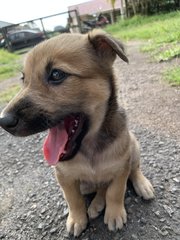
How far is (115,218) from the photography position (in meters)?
2.79

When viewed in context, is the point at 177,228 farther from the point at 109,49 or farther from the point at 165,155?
the point at 109,49

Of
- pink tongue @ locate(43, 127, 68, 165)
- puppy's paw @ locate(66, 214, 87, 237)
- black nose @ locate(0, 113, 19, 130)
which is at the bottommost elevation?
A: puppy's paw @ locate(66, 214, 87, 237)

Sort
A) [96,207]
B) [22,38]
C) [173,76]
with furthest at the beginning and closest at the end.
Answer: [22,38]
[173,76]
[96,207]

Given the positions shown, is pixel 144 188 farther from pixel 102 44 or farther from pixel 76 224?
pixel 102 44

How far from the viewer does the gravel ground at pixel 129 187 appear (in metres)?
2.82

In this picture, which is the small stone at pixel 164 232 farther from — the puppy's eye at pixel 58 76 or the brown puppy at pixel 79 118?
the puppy's eye at pixel 58 76

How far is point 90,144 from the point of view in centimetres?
272

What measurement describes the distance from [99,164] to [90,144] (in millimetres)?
165

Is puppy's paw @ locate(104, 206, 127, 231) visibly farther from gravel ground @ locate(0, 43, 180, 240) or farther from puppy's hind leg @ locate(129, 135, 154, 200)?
puppy's hind leg @ locate(129, 135, 154, 200)

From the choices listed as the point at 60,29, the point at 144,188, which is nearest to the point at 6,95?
the point at 144,188

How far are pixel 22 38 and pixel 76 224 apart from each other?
1825 centimetres

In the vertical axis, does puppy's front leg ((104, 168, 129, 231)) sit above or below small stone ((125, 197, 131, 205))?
above

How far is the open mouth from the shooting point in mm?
2439

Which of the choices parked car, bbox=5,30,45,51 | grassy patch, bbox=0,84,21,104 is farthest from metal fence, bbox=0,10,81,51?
grassy patch, bbox=0,84,21,104
